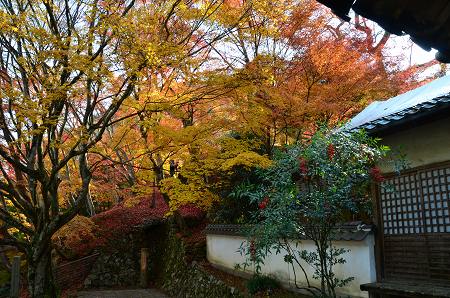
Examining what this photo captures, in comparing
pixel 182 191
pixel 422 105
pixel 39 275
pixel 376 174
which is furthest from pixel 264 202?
pixel 182 191

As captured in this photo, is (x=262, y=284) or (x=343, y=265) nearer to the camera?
(x=343, y=265)

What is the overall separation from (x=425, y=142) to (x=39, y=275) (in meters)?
9.98

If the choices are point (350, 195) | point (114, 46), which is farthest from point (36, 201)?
point (350, 195)

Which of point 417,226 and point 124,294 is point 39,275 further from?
point 417,226

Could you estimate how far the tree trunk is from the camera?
33.5 feet

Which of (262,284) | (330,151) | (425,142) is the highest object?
(425,142)

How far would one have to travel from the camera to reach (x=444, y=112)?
21.7 feet

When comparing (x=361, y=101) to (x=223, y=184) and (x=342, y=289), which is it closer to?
(x=223, y=184)

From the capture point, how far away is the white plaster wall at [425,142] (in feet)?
23.5

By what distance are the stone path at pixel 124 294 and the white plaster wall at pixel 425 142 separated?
11.5m

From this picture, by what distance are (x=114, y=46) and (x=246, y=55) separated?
23.8 ft

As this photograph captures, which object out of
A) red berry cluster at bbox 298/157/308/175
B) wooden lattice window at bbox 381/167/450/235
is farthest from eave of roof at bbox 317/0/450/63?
wooden lattice window at bbox 381/167/450/235

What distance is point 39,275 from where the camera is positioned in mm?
10336

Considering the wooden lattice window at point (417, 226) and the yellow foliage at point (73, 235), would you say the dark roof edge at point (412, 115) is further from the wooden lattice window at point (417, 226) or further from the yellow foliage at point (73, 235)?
the yellow foliage at point (73, 235)
